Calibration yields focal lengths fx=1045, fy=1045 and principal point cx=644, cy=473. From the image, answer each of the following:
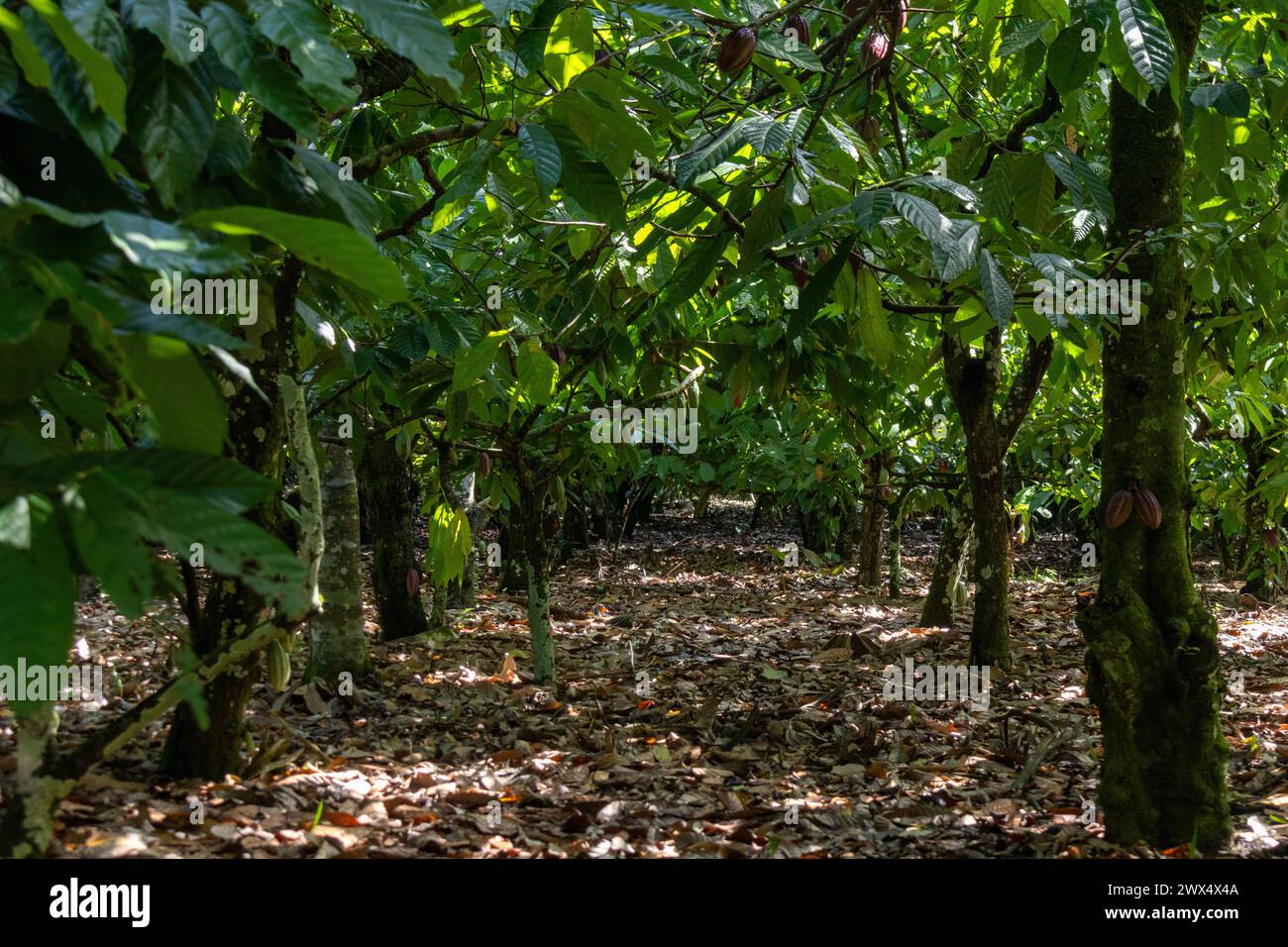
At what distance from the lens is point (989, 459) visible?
436 centimetres

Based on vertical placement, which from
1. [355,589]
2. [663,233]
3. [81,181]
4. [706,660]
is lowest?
[706,660]

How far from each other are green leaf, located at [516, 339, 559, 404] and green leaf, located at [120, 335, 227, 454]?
1.75m

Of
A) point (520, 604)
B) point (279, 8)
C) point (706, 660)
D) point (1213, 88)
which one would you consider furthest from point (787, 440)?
point (279, 8)

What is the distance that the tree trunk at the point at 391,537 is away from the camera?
4.65m

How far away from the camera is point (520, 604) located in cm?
667

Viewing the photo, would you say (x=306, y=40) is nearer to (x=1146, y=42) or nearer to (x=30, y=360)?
(x=30, y=360)

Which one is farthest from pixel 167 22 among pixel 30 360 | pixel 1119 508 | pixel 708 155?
pixel 1119 508

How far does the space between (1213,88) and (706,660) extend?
330 cm

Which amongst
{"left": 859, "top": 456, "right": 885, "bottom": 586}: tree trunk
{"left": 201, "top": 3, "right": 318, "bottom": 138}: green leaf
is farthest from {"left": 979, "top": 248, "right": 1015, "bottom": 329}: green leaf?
{"left": 859, "top": 456, "right": 885, "bottom": 586}: tree trunk

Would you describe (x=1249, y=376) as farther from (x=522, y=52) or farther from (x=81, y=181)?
(x=81, y=181)

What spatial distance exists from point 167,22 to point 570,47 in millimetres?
961

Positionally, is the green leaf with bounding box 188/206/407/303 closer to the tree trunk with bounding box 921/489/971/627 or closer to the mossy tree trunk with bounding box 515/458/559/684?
the mossy tree trunk with bounding box 515/458/559/684

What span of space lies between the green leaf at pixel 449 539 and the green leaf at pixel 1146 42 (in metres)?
2.85

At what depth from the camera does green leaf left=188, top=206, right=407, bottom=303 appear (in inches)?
28.0
